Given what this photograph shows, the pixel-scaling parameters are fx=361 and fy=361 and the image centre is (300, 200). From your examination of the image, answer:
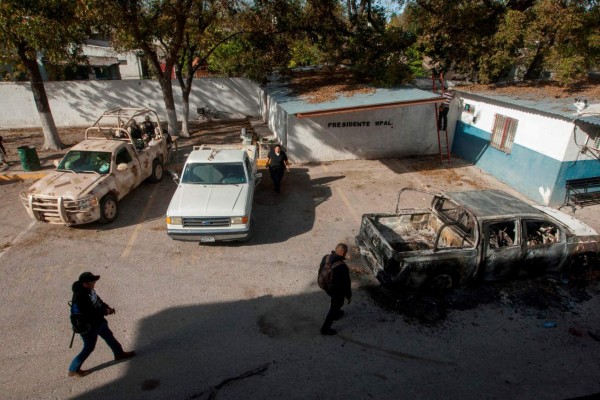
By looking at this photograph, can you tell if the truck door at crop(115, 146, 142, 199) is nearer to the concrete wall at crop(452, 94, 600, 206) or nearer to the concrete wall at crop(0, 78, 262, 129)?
the concrete wall at crop(0, 78, 262, 129)

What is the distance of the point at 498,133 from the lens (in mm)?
12688

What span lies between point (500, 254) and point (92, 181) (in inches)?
355

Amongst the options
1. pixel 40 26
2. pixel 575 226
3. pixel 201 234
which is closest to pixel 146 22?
pixel 40 26

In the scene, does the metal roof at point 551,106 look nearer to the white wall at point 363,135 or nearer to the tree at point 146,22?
the white wall at point 363,135

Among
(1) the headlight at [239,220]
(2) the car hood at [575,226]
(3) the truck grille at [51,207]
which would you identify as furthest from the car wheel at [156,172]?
(2) the car hood at [575,226]

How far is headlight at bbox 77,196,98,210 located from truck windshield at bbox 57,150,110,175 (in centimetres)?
105

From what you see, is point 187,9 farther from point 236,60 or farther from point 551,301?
point 551,301

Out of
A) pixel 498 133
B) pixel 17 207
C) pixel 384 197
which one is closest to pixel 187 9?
pixel 17 207

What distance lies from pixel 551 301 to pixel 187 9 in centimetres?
1410

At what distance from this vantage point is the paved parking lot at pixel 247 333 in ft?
15.8

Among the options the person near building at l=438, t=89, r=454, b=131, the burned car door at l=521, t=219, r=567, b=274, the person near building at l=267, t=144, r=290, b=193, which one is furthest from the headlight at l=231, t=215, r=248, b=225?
the person near building at l=438, t=89, r=454, b=131

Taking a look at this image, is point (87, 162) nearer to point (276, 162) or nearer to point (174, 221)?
point (174, 221)

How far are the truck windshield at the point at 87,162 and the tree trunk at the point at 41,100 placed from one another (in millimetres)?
5675

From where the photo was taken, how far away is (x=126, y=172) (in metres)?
9.87
